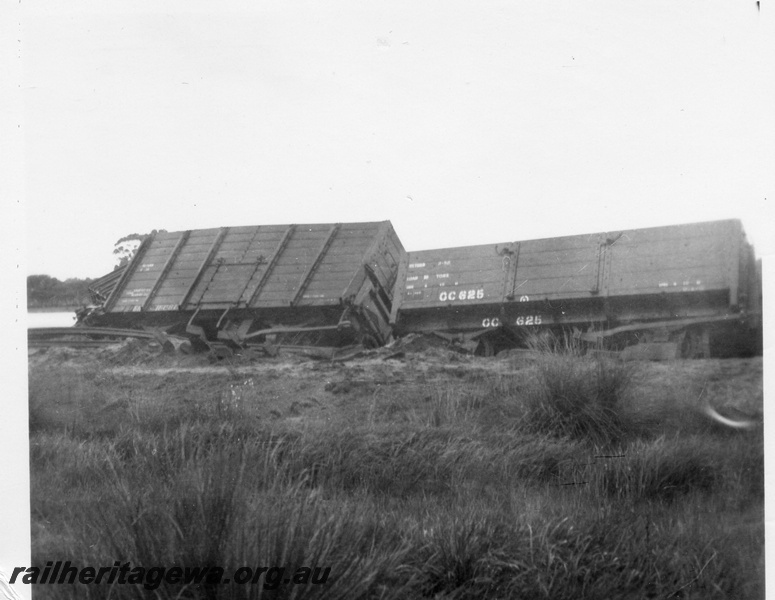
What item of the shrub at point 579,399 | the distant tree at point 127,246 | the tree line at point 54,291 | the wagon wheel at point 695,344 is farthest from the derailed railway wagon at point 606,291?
the tree line at point 54,291

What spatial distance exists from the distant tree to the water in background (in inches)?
13.5

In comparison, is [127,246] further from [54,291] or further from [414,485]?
[414,485]

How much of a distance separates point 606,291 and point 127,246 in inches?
97.9

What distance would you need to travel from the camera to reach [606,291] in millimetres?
3234

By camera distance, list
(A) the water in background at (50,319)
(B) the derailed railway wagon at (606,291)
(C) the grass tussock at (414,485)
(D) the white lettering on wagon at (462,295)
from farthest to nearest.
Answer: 1. (D) the white lettering on wagon at (462,295)
2. (A) the water in background at (50,319)
3. (B) the derailed railway wagon at (606,291)
4. (C) the grass tussock at (414,485)

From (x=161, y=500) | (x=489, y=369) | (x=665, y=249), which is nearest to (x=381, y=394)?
(x=489, y=369)

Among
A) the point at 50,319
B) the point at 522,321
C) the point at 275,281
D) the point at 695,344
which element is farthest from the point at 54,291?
the point at 695,344

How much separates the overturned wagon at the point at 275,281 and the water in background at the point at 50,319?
0.12m

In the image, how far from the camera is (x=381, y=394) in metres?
3.29

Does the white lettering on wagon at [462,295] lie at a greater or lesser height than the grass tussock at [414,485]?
greater

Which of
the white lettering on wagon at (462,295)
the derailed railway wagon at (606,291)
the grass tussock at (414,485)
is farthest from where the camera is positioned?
the white lettering on wagon at (462,295)

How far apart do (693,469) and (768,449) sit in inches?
14.5

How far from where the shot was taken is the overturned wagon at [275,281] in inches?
133

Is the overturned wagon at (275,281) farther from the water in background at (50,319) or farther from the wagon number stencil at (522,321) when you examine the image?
the wagon number stencil at (522,321)
